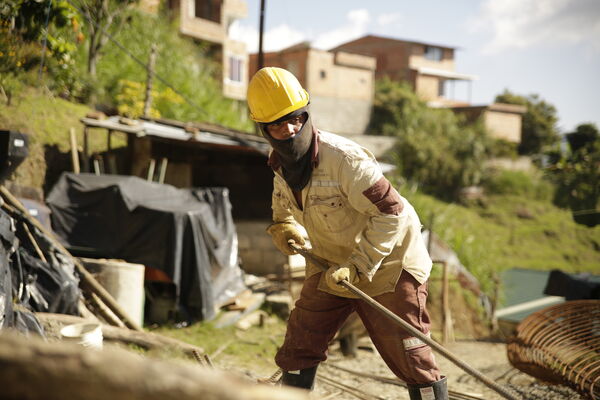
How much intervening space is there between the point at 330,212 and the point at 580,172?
264 inches

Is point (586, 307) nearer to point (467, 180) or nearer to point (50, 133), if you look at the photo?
point (50, 133)

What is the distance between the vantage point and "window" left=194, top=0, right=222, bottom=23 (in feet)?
91.5

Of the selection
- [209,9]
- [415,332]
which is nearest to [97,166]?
[415,332]

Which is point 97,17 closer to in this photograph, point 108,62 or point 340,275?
point 108,62

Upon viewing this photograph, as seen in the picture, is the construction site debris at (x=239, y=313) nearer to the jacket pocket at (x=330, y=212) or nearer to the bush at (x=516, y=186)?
the jacket pocket at (x=330, y=212)

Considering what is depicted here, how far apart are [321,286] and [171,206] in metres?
3.55

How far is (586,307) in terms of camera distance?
16.3 ft

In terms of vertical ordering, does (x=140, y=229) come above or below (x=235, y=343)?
above

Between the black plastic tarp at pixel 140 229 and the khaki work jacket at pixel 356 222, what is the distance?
9.86ft

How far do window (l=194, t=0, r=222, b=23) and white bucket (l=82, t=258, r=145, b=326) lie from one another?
24788mm

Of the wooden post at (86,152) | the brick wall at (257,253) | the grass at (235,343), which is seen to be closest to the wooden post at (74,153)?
the wooden post at (86,152)

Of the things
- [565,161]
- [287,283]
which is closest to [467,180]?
[565,161]

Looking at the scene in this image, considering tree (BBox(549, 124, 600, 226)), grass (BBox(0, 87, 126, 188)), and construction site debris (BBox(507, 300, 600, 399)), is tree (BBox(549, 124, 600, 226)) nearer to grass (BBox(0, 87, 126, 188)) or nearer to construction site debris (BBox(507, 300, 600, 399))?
construction site debris (BBox(507, 300, 600, 399))

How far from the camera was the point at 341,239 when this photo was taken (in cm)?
319
